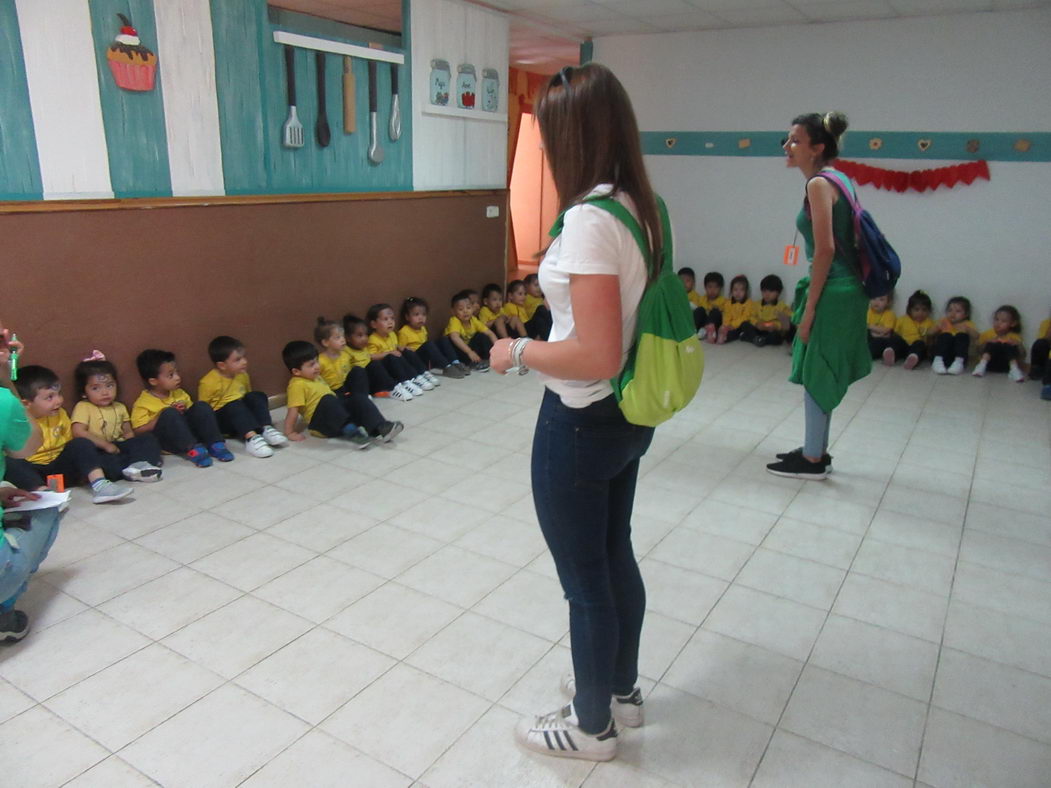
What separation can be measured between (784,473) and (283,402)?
9.35ft

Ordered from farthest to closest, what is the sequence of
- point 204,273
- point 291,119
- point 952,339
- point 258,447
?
point 952,339 → point 291,119 → point 204,273 → point 258,447

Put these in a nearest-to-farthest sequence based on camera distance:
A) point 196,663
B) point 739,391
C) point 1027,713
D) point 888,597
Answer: point 1027,713
point 196,663
point 888,597
point 739,391

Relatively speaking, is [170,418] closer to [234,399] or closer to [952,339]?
[234,399]

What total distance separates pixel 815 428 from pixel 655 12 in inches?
155

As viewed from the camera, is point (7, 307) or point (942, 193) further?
point (942, 193)

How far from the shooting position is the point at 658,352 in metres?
1.40

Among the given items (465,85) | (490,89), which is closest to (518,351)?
(465,85)

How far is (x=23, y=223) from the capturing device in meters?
3.16

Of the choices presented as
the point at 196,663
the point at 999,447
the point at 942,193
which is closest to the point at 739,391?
the point at 999,447

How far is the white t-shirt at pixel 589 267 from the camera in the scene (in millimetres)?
1301

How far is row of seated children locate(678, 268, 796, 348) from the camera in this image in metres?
6.47

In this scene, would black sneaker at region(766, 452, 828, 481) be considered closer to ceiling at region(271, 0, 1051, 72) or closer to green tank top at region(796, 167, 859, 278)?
green tank top at region(796, 167, 859, 278)

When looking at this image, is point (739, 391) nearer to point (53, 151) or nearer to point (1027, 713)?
point (1027, 713)

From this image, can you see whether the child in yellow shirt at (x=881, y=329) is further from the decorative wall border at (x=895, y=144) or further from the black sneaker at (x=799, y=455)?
the black sneaker at (x=799, y=455)
